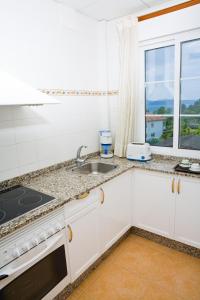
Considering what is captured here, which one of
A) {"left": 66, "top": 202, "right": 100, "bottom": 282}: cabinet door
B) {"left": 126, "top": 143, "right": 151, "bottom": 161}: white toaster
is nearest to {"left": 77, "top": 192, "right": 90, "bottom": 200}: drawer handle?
{"left": 66, "top": 202, "right": 100, "bottom": 282}: cabinet door

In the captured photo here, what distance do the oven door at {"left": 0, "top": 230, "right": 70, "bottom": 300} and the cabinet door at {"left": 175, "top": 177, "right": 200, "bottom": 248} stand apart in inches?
45.2

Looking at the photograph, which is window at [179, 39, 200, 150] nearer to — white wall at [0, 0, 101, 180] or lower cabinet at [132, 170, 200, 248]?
lower cabinet at [132, 170, 200, 248]

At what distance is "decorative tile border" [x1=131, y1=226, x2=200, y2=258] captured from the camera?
2.06 meters

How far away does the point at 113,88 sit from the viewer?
8.68 feet

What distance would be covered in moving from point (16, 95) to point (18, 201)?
740 mm

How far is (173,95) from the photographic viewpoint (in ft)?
7.60

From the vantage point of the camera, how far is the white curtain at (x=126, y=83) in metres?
2.31

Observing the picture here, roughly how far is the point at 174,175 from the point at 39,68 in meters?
1.61

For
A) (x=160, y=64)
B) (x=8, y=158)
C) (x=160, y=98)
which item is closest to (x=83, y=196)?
(x=8, y=158)

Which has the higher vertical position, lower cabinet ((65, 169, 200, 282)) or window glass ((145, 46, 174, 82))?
window glass ((145, 46, 174, 82))

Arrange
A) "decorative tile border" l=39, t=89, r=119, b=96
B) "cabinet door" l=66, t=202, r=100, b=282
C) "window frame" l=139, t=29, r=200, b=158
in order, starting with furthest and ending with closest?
"window frame" l=139, t=29, r=200, b=158 → "decorative tile border" l=39, t=89, r=119, b=96 → "cabinet door" l=66, t=202, r=100, b=282

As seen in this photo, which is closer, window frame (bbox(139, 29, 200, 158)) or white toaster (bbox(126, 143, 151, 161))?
window frame (bbox(139, 29, 200, 158))

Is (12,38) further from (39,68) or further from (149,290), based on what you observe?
(149,290)

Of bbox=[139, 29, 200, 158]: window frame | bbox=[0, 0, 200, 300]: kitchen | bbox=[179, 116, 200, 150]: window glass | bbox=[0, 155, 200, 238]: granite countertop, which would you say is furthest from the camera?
bbox=[179, 116, 200, 150]: window glass
